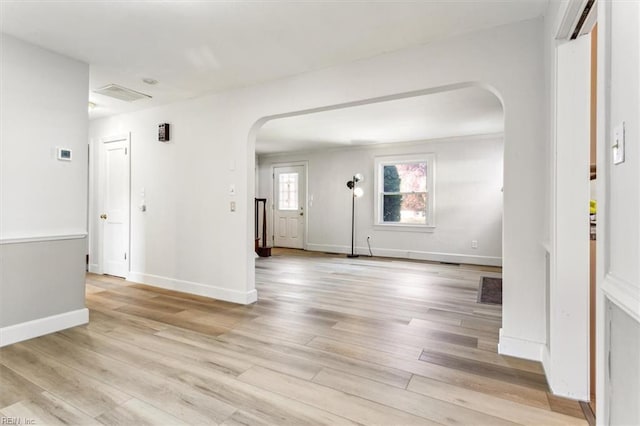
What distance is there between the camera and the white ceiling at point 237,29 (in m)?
2.09

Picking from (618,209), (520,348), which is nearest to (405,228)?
(520,348)

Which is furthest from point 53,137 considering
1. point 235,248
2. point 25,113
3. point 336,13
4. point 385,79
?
point 385,79

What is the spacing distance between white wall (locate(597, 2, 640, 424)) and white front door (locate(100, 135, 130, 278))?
16.2 feet

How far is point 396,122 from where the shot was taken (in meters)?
4.93

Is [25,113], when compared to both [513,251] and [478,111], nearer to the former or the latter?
[513,251]

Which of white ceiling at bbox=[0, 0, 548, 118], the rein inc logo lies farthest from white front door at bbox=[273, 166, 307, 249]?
the rein inc logo

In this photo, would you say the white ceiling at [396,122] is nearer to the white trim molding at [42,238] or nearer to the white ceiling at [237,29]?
the white ceiling at [237,29]

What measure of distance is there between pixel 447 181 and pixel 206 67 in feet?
15.6

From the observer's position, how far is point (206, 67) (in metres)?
3.00

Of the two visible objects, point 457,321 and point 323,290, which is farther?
point 323,290

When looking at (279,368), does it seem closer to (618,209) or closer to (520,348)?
(520,348)

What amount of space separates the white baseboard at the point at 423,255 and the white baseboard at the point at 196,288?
378cm

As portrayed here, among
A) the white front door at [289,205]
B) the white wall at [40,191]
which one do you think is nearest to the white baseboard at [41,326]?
the white wall at [40,191]

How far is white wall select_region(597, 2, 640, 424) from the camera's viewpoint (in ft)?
2.82
